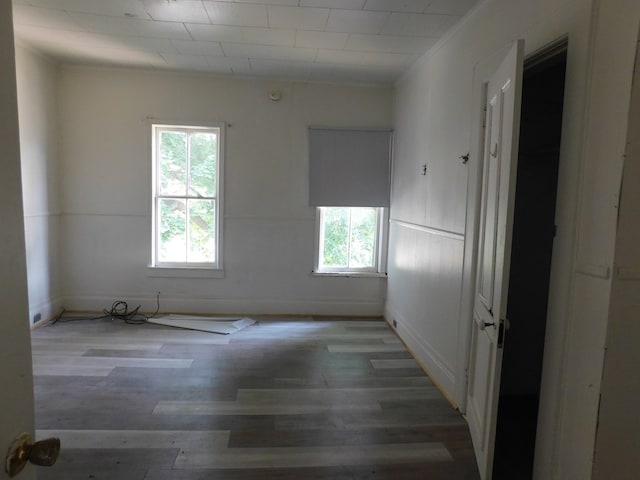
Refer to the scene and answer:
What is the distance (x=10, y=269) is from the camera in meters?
0.70

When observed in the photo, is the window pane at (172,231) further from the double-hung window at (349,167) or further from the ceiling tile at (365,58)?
the ceiling tile at (365,58)

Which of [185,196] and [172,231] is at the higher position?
[185,196]

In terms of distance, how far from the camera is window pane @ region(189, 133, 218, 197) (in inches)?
185

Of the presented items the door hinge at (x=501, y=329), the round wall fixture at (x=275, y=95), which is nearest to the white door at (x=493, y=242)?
the door hinge at (x=501, y=329)

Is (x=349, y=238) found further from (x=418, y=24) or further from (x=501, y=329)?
(x=501, y=329)

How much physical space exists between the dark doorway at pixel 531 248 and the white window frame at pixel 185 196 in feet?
10.2

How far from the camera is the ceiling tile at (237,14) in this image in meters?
2.84

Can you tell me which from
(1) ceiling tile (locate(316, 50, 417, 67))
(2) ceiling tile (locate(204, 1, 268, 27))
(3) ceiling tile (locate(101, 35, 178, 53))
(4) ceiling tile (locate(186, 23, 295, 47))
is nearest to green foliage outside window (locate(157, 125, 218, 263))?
(3) ceiling tile (locate(101, 35, 178, 53))

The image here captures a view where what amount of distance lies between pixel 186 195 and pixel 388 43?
8.92 feet

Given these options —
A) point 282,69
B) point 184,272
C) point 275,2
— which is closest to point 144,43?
point 282,69

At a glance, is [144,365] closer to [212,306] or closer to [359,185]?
[212,306]

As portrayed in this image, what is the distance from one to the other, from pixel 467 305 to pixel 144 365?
101 inches

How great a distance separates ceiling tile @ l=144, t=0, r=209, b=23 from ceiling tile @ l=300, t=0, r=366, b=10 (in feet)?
2.42

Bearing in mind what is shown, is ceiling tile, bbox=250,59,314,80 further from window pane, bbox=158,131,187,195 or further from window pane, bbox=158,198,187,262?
window pane, bbox=158,198,187,262
